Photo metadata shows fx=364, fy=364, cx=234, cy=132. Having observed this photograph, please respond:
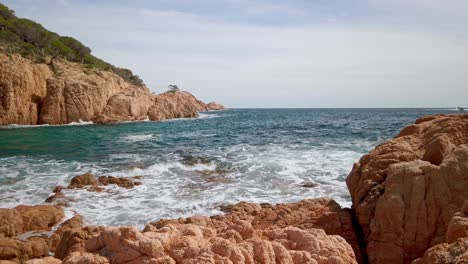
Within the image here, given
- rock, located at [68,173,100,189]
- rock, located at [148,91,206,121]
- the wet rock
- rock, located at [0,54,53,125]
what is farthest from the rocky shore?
rock, located at [148,91,206,121]

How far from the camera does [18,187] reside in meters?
13.0

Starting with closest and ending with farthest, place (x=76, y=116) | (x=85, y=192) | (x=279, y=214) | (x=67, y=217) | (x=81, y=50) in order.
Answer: (x=279, y=214) → (x=67, y=217) → (x=85, y=192) → (x=76, y=116) → (x=81, y=50)

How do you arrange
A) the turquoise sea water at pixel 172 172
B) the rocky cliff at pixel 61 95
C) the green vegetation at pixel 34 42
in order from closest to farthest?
the turquoise sea water at pixel 172 172 → the rocky cliff at pixel 61 95 → the green vegetation at pixel 34 42

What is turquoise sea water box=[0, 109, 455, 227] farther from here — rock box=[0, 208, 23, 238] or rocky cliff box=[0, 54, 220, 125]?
rocky cliff box=[0, 54, 220, 125]

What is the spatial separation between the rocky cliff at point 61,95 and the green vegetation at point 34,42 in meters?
4.38

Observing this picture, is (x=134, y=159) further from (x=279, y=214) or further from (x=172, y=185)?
(x=279, y=214)

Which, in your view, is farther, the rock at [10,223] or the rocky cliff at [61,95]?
the rocky cliff at [61,95]

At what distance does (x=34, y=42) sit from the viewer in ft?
181

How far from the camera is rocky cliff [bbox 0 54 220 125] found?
3859cm

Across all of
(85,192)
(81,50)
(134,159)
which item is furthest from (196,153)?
(81,50)

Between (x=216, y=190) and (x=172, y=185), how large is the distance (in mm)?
1827

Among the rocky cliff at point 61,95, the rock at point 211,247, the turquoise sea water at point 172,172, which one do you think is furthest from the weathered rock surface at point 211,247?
the rocky cliff at point 61,95

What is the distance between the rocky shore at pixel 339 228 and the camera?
3.88 metres

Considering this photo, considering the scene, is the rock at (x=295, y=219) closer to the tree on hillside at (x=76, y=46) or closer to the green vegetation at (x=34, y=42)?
the green vegetation at (x=34, y=42)
